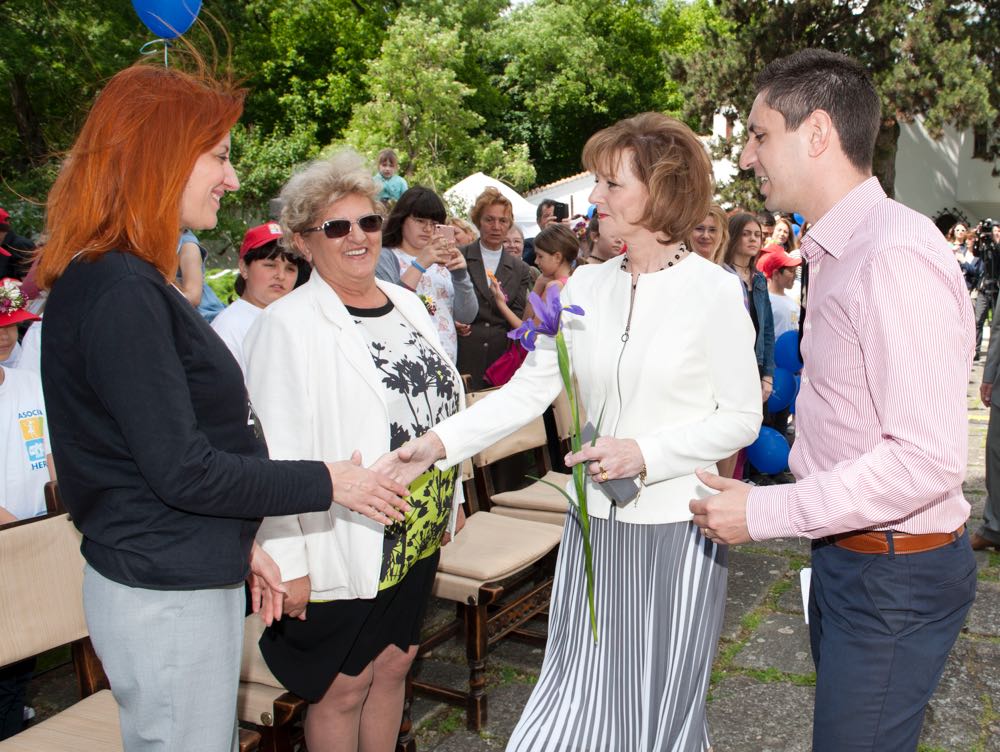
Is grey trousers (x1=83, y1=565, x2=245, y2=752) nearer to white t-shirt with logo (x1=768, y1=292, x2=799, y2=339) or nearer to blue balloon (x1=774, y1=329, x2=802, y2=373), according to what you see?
blue balloon (x1=774, y1=329, x2=802, y2=373)

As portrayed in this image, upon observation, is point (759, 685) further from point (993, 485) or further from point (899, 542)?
point (993, 485)

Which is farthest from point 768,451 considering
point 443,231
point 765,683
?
point 443,231

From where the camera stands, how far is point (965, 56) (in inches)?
997

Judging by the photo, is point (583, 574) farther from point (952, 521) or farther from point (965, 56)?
point (965, 56)

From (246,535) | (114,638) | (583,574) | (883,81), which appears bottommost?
(583,574)

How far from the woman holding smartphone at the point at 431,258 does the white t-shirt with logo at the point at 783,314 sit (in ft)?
8.88

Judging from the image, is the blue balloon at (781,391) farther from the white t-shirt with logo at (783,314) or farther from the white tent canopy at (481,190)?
the white tent canopy at (481,190)

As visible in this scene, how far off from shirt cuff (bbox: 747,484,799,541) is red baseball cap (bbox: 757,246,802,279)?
6031 millimetres

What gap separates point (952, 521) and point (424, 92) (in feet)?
103

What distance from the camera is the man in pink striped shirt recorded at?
1.65 meters

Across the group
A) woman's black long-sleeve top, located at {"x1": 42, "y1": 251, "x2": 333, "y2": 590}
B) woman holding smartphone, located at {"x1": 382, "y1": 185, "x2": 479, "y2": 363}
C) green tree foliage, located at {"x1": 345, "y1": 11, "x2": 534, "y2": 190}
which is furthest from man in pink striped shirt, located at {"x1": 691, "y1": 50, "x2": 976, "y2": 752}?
green tree foliage, located at {"x1": 345, "y1": 11, "x2": 534, "y2": 190}

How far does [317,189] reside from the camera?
8.86 ft

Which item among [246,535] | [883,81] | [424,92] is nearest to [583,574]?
[246,535]

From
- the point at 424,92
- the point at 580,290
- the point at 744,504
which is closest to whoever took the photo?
the point at 744,504
